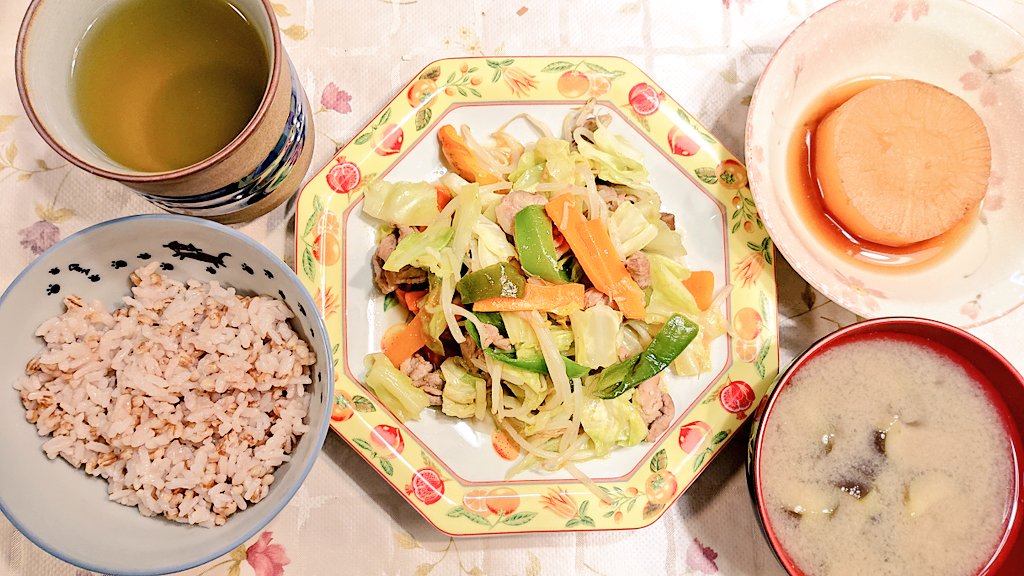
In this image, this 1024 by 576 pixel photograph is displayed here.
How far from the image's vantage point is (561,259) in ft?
5.19

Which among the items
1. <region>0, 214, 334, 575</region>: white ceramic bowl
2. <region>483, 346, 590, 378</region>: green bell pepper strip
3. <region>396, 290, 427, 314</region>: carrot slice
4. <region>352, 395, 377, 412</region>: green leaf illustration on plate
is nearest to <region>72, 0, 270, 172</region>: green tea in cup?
<region>0, 214, 334, 575</region>: white ceramic bowl

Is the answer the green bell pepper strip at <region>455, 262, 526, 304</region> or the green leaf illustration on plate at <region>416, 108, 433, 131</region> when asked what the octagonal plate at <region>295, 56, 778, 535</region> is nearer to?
the green leaf illustration on plate at <region>416, 108, 433, 131</region>

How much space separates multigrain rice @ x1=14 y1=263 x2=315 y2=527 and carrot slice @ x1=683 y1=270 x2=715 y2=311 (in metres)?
0.91

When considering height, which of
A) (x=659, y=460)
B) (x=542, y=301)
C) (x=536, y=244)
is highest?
(x=536, y=244)

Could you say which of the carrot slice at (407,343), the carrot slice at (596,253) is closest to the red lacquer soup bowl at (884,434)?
the carrot slice at (596,253)

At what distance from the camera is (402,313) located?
1656mm

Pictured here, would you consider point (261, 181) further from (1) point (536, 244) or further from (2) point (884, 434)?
(2) point (884, 434)

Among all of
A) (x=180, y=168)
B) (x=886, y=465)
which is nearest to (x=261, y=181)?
(x=180, y=168)

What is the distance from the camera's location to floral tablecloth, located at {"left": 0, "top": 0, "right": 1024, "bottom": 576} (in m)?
1.71

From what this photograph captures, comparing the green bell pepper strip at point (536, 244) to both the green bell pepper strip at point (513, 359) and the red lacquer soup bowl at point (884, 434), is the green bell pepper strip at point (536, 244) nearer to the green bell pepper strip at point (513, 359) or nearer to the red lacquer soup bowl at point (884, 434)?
the green bell pepper strip at point (513, 359)

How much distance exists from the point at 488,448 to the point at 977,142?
1.41 metres

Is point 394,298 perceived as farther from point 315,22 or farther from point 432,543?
point 315,22

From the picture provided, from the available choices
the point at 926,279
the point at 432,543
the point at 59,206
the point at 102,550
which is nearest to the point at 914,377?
the point at 926,279

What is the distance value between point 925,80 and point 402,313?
4.88 feet
